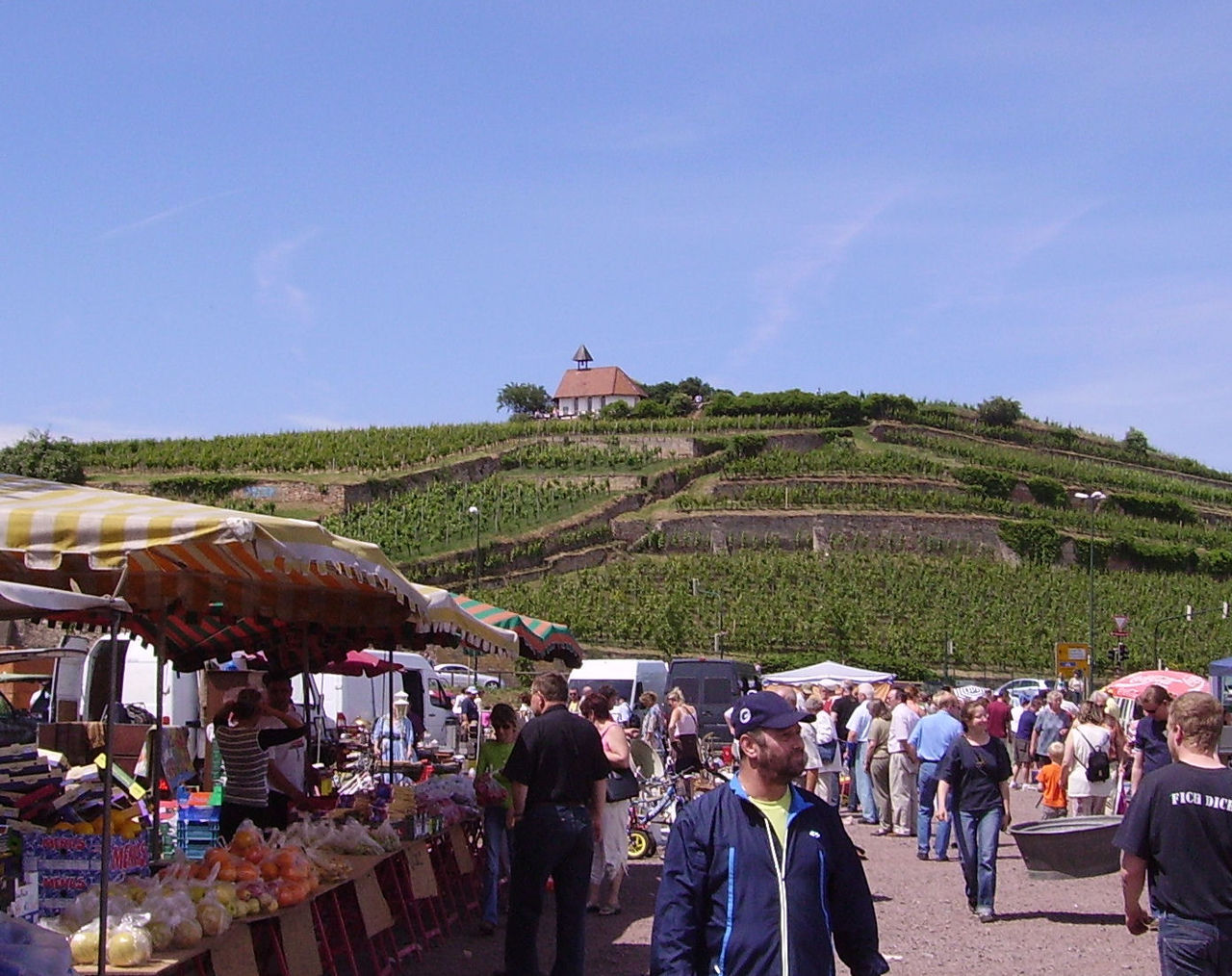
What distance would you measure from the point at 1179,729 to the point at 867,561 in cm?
6525

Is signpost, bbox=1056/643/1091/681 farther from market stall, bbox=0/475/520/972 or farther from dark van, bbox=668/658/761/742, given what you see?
market stall, bbox=0/475/520/972

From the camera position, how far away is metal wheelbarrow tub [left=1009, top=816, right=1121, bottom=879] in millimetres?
10945

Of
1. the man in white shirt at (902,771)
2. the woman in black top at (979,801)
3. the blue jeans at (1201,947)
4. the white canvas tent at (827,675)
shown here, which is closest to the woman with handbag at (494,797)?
the woman in black top at (979,801)

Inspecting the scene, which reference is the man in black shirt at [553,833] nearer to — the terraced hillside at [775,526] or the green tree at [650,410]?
the terraced hillside at [775,526]

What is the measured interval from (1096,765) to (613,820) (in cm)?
503

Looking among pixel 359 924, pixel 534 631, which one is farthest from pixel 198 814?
pixel 534 631

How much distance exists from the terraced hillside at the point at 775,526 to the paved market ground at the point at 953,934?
38.3 meters

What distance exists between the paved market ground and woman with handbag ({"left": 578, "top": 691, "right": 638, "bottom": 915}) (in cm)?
22

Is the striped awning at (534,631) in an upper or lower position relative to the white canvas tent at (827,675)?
upper

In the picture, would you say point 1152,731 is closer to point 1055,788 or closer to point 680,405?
point 1055,788

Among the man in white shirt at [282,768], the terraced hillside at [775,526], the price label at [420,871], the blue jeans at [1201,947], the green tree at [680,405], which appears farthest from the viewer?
the green tree at [680,405]

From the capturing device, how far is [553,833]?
24.4 ft

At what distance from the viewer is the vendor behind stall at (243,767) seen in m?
8.37

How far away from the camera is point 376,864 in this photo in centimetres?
849
